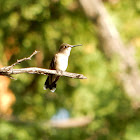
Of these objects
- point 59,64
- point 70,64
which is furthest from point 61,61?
point 70,64

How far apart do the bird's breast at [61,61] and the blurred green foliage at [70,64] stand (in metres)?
5.42

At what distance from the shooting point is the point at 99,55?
11.1 m

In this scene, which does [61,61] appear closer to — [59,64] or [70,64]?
[59,64]

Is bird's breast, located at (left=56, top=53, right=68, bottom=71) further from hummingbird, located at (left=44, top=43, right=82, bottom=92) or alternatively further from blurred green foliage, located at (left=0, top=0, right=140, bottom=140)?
blurred green foliage, located at (left=0, top=0, right=140, bottom=140)

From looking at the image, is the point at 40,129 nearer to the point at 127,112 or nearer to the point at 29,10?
the point at 127,112

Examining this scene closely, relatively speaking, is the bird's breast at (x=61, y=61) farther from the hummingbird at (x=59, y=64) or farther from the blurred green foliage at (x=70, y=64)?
the blurred green foliage at (x=70, y=64)

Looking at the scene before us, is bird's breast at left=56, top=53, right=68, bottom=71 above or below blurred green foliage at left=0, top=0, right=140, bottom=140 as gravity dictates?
below

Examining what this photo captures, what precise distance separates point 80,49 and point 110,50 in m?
0.94

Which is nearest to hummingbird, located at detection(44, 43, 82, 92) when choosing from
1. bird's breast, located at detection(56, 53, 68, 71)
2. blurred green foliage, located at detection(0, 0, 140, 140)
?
bird's breast, located at detection(56, 53, 68, 71)

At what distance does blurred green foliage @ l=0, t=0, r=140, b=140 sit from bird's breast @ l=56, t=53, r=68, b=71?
5424mm

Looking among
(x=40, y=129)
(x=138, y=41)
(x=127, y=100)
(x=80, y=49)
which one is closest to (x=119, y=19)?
(x=138, y=41)

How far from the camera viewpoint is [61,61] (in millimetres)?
4785

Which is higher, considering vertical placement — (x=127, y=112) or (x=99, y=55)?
(x=99, y=55)

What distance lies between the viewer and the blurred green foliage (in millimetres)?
10406
